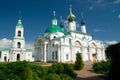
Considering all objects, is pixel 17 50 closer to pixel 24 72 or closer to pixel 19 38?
pixel 19 38

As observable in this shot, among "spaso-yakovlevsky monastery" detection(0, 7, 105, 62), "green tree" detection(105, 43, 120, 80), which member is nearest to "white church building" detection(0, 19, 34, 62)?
"spaso-yakovlevsky monastery" detection(0, 7, 105, 62)

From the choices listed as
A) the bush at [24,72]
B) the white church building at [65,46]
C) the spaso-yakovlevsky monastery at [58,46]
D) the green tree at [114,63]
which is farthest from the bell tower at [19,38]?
the green tree at [114,63]

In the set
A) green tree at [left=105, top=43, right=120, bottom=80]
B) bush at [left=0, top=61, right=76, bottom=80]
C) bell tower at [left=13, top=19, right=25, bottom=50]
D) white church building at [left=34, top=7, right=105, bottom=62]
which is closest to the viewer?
green tree at [left=105, top=43, right=120, bottom=80]

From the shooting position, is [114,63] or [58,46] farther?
[58,46]

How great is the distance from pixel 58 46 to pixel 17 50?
15.6 meters

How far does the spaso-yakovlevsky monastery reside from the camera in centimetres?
4388

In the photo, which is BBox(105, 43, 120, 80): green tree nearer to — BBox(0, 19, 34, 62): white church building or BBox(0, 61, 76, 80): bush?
BBox(0, 61, 76, 80): bush

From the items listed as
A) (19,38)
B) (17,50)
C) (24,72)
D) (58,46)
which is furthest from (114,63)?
(19,38)

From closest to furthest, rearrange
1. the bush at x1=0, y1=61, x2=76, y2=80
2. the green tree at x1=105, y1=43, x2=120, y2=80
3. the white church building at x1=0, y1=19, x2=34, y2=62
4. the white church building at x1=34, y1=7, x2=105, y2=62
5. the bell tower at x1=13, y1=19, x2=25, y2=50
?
the green tree at x1=105, y1=43, x2=120, y2=80
the bush at x1=0, y1=61, x2=76, y2=80
the white church building at x1=34, y1=7, x2=105, y2=62
the white church building at x1=0, y1=19, x2=34, y2=62
the bell tower at x1=13, y1=19, x2=25, y2=50

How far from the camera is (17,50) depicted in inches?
1993

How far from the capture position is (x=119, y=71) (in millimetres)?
10508

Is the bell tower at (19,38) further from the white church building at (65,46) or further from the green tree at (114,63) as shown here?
the green tree at (114,63)

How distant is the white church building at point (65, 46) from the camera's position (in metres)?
43.5

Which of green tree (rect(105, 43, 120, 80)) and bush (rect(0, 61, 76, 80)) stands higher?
green tree (rect(105, 43, 120, 80))
